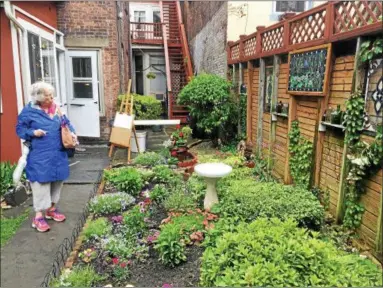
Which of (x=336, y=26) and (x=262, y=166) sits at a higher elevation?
(x=336, y=26)

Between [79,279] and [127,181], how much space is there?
5.09 feet

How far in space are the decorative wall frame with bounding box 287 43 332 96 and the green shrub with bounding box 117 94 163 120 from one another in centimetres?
263

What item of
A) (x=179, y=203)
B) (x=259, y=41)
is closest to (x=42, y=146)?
(x=179, y=203)

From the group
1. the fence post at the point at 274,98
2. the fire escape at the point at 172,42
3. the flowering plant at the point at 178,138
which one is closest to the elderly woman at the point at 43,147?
the flowering plant at the point at 178,138

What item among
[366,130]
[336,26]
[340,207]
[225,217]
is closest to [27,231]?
[225,217]

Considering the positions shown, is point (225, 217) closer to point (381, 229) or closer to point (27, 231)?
point (381, 229)

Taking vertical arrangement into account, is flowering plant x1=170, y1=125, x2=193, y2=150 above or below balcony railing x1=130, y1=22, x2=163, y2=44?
below

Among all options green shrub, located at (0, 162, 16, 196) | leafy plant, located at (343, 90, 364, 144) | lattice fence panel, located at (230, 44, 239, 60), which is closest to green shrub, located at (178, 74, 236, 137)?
lattice fence panel, located at (230, 44, 239, 60)

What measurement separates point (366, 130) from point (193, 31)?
28.4 feet

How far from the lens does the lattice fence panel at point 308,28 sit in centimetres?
282

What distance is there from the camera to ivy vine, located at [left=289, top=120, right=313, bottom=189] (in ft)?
10.2

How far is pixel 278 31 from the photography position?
12.7 feet

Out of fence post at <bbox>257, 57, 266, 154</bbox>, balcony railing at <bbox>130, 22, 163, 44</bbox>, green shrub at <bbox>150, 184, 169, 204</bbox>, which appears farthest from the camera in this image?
balcony railing at <bbox>130, 22, 163, 44</bbox>

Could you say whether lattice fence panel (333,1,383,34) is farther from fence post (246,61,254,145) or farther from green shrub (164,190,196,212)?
fence post (246,61,254,145)
